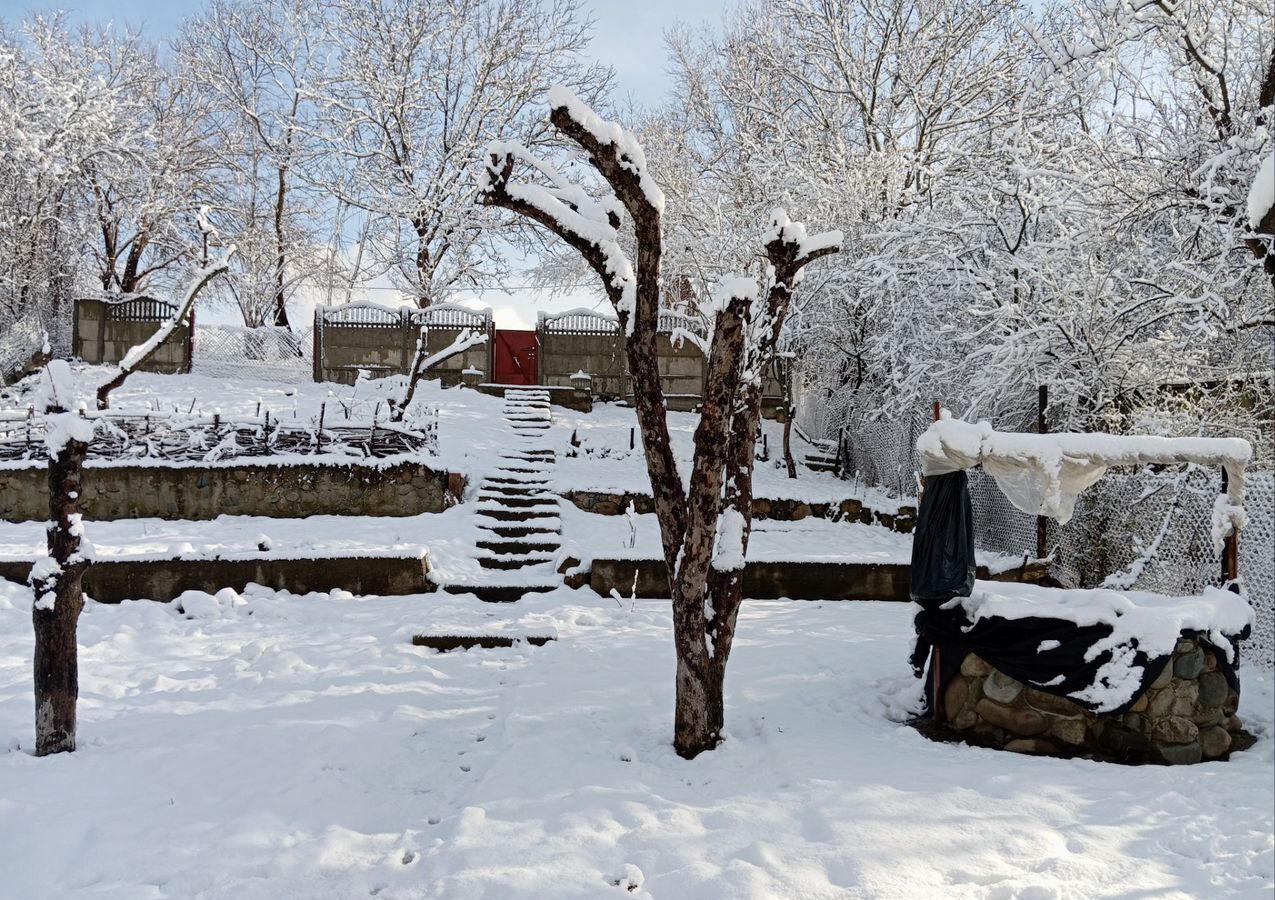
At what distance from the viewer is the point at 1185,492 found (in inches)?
287

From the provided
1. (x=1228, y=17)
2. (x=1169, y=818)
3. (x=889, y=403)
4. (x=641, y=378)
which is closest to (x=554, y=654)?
(x=641, y=378)

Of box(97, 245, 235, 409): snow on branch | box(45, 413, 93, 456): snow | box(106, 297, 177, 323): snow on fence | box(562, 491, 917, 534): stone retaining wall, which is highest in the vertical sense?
box(106, 297, 177, 323): snow on fence

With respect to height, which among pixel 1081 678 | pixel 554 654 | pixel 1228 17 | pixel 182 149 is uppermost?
pixel 182 149

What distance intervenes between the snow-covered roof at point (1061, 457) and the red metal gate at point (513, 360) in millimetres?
13950

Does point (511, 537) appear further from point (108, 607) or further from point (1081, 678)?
point (1081, 678)

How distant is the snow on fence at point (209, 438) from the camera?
10352 mm

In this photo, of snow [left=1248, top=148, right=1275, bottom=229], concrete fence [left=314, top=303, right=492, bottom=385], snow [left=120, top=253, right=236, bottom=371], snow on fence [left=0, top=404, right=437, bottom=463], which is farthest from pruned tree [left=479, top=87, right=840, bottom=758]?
concrete fence [left=314, top=303, right=492, bottom=385]

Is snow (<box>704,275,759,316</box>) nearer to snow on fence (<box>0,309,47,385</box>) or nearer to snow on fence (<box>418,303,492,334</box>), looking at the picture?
snow on fence (<box>418,303,492,334</box>)

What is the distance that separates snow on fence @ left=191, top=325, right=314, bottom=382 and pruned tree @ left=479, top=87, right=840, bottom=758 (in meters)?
15.3

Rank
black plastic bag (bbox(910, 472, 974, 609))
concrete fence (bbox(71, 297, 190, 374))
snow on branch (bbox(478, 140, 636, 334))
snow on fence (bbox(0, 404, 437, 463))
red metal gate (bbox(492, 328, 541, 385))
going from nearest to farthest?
snow on branch (bbox(478, 140, 636, 334)), black plastic bag (bbox(910, 472, 974, 609)), snow on fence (bbox(0, 404, 437, 463)), concrete fence (bbox(71, 297, 190, 374)), red metal gate (bbox(492, 328, 541, 385))

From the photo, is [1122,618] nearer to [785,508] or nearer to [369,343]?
[785,508]

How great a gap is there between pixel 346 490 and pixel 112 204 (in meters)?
15.6

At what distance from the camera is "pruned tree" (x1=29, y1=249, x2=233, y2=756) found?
4398 millimetres

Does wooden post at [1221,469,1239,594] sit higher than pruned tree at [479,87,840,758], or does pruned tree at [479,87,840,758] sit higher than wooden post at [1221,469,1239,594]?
pruned tree at [479,87,840,758]
